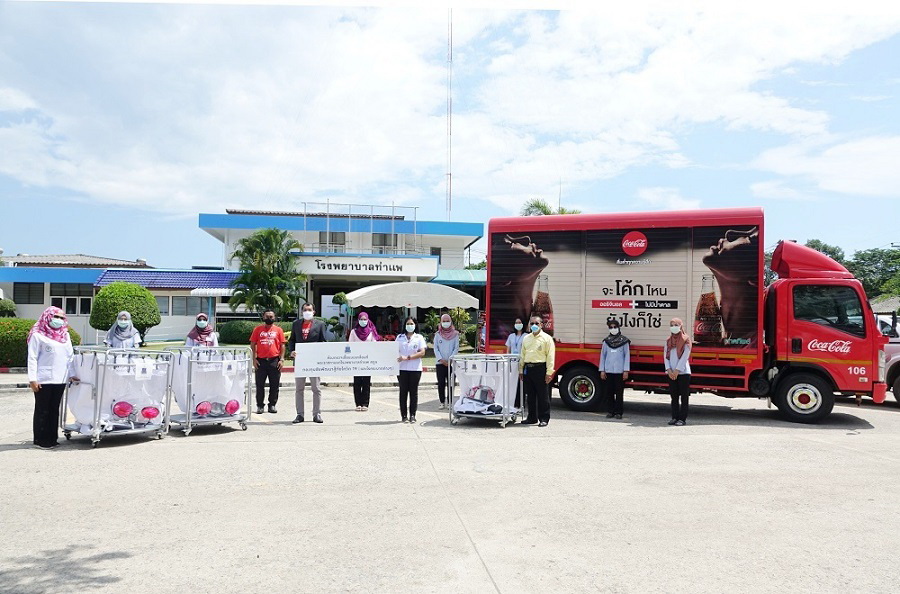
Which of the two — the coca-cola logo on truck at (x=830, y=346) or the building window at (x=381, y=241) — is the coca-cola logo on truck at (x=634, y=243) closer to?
the coca-cola logo on truck at (x=830, y=346)

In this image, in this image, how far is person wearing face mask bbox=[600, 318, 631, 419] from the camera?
11438mm

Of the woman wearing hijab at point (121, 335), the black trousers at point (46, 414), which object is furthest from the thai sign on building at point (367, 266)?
the black trousers at point (46, 414)

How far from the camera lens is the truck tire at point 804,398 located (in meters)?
11.1

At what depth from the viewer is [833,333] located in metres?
11.1

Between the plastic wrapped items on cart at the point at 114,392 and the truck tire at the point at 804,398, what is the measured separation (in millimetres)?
9663

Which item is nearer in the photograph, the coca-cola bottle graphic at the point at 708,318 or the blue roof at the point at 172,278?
the coca-cola bottle graphic at the point at 708,318

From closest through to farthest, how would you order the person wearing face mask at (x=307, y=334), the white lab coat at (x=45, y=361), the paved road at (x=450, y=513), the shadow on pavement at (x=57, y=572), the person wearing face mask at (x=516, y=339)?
the shadow on pavement at (x=57, y=572) < the paved road at (x=450, y=513) < the white lab coat at (x=45, y=361) < the person wearing face mask at (x=307, y=334) < the person wearing face mask at (x=516, y=339)

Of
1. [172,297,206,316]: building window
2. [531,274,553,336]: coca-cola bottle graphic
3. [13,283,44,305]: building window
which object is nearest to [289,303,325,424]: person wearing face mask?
[531,274,553,336]: coca-cola bottle graphic

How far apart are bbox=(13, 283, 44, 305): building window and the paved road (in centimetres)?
2861

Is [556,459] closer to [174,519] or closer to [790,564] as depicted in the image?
[790,564]

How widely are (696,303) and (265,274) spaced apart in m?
19.6

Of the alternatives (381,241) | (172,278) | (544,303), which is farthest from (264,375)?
(381,241)

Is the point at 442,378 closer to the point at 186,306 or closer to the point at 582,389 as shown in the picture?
the point at 582,389

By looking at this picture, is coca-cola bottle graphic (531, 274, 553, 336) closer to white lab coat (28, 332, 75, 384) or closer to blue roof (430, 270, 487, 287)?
white lab coat (28, 332, 75, 384)
